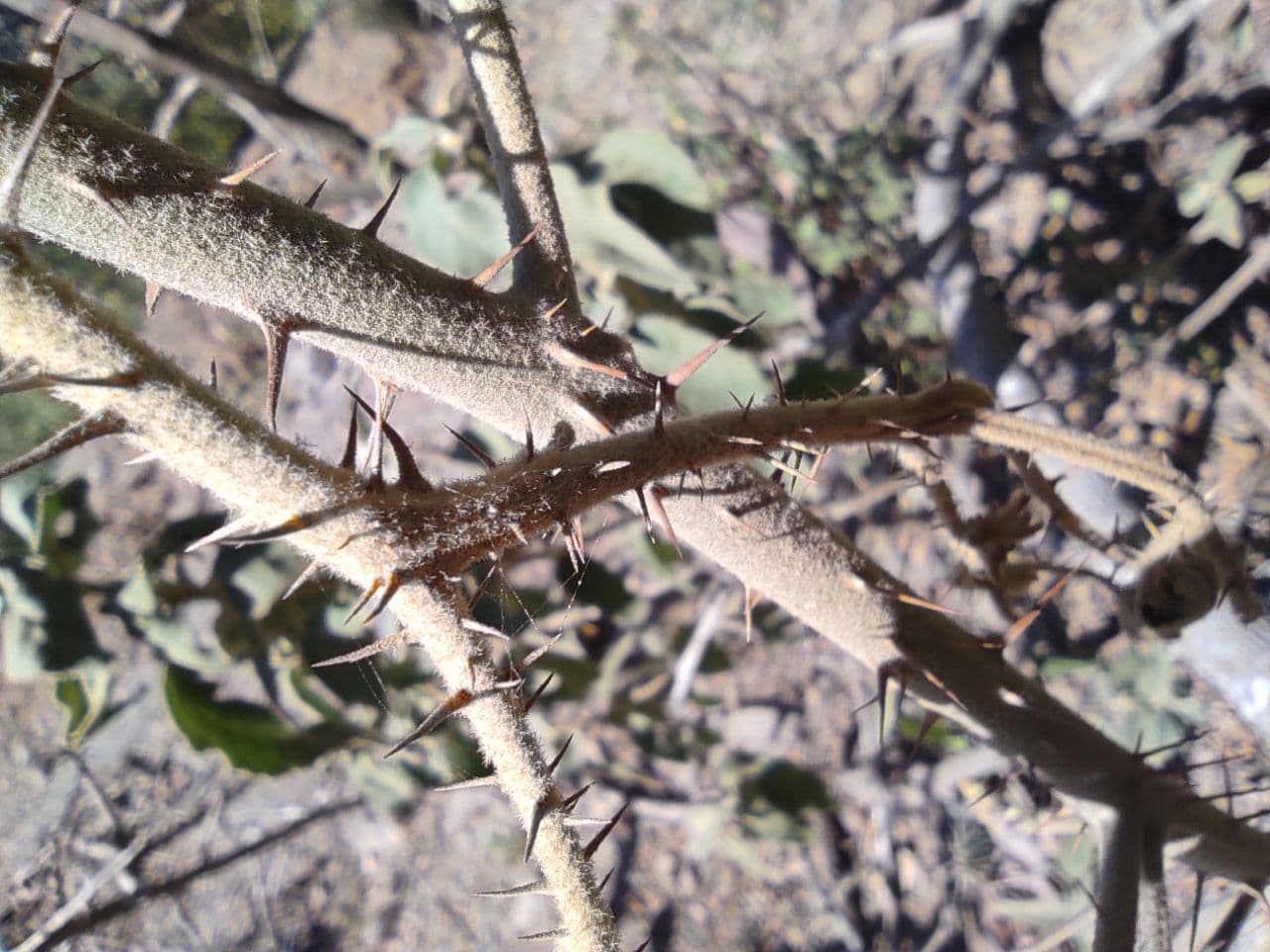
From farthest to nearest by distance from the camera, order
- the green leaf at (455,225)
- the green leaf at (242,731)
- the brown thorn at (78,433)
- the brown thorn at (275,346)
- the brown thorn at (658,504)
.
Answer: the green leaf at (455,225) < the green leaf at (242,731) < the brown thorn at (658,504) < the brown thorn at (275,346) < the brown thorn at (78,433)

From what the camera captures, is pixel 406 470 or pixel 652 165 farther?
pixel 652 165

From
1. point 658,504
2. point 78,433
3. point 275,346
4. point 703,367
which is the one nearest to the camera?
point 78,433

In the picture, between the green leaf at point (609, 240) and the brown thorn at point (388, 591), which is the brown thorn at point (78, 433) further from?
the green leaf at point (609, 240)

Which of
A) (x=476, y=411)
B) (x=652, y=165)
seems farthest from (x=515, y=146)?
(x=652, y=165)

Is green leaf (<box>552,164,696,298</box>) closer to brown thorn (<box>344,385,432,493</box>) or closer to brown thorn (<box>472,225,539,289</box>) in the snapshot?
brown thorn (<box>472,225,539,289</box>)

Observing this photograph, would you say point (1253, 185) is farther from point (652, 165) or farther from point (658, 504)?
point (658, 504)

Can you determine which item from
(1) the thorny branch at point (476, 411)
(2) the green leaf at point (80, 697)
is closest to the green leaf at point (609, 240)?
(1) the thorny branch at point (476, 411)
